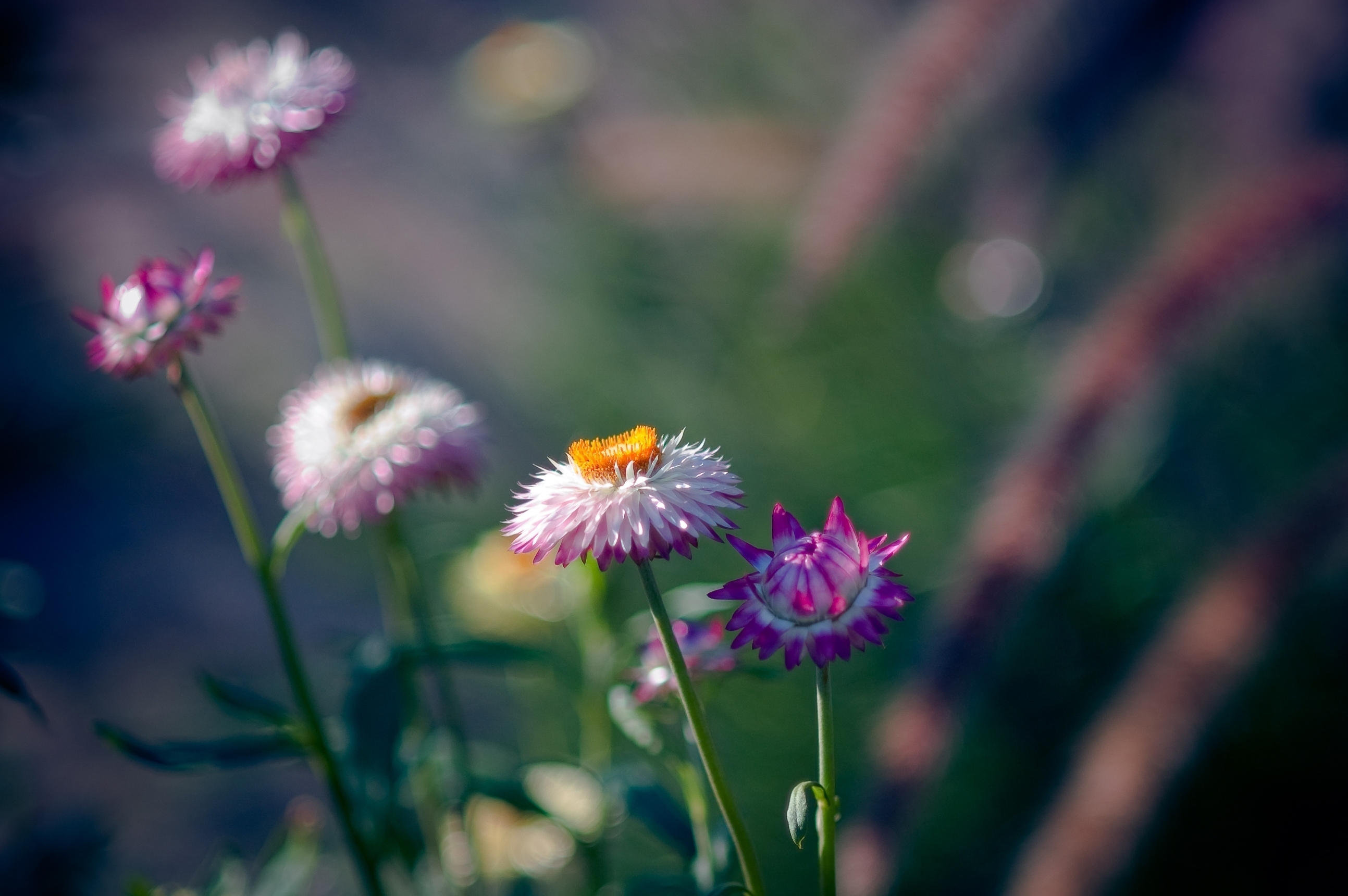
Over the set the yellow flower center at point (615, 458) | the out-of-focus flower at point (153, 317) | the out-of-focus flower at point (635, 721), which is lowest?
the out-of-focus flower at point (635, 721)

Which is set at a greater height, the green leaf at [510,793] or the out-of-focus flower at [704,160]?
the out-of-focus flower at [704,160]

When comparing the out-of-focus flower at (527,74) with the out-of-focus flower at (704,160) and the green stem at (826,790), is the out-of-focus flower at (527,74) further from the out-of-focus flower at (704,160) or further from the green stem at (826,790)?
the green stem at (826,790)

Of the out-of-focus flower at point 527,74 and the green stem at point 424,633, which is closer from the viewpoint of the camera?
the green stem at point 424,633

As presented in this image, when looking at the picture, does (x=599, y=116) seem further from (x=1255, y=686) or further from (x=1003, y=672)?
(x=1255, y=686)

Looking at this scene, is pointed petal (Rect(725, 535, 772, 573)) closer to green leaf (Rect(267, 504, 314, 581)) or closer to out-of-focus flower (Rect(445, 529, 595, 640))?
green leaf (Rect(267, 504, 314, 581))

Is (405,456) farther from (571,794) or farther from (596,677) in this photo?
(571,794)

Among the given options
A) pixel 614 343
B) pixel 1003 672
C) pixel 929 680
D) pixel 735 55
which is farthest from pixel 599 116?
pixel 929 680

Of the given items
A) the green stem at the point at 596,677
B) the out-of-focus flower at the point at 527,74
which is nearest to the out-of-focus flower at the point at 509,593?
the green stem at the point at 596,677
